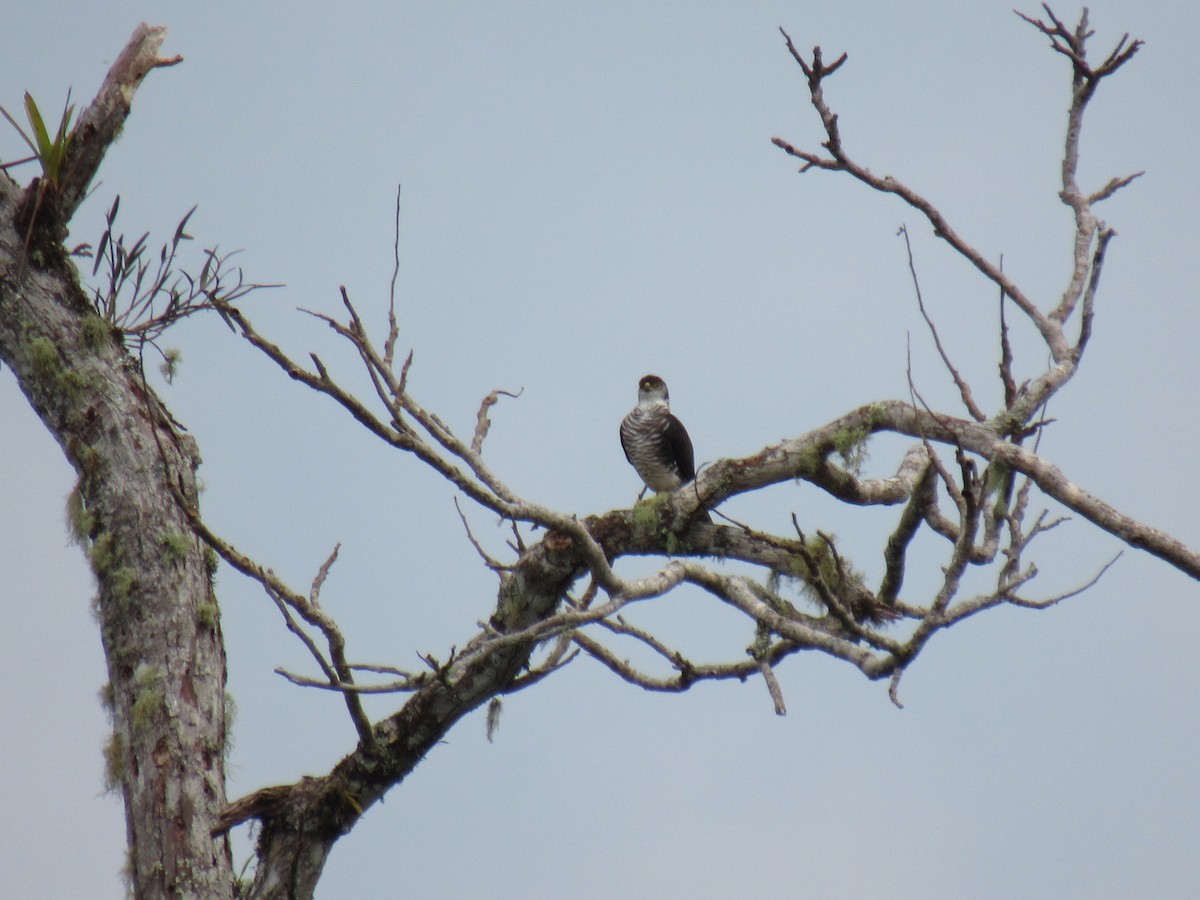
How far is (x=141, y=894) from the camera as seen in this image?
3816mm

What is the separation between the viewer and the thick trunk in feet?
12.8

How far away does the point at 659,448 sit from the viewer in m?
6.71

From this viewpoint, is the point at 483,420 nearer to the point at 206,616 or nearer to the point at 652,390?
the point at 206,616

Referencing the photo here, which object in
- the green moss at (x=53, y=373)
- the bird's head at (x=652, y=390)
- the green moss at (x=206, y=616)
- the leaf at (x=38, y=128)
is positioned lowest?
the green moss at (x=206, y=616)

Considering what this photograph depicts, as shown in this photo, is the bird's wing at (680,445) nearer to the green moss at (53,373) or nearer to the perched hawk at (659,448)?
the perched hawk at (659,448)

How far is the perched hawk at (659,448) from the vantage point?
6719 millimetres

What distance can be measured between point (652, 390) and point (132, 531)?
11.8ft

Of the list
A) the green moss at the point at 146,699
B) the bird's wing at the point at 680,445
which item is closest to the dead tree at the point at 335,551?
the green moss at the point at 146,699

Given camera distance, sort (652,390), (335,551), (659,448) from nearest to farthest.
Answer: (335,551)
(659,448)
(652,390)

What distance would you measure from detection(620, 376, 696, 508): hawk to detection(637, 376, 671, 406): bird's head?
216mm

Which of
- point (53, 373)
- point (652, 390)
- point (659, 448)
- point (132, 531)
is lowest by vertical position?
point (132, 531)

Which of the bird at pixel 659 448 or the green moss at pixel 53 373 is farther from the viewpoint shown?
the bird at pixel 659 448

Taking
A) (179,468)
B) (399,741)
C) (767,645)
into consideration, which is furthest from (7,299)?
(767,645)

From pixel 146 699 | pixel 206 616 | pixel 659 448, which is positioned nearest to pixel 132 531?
pixel 206 616
